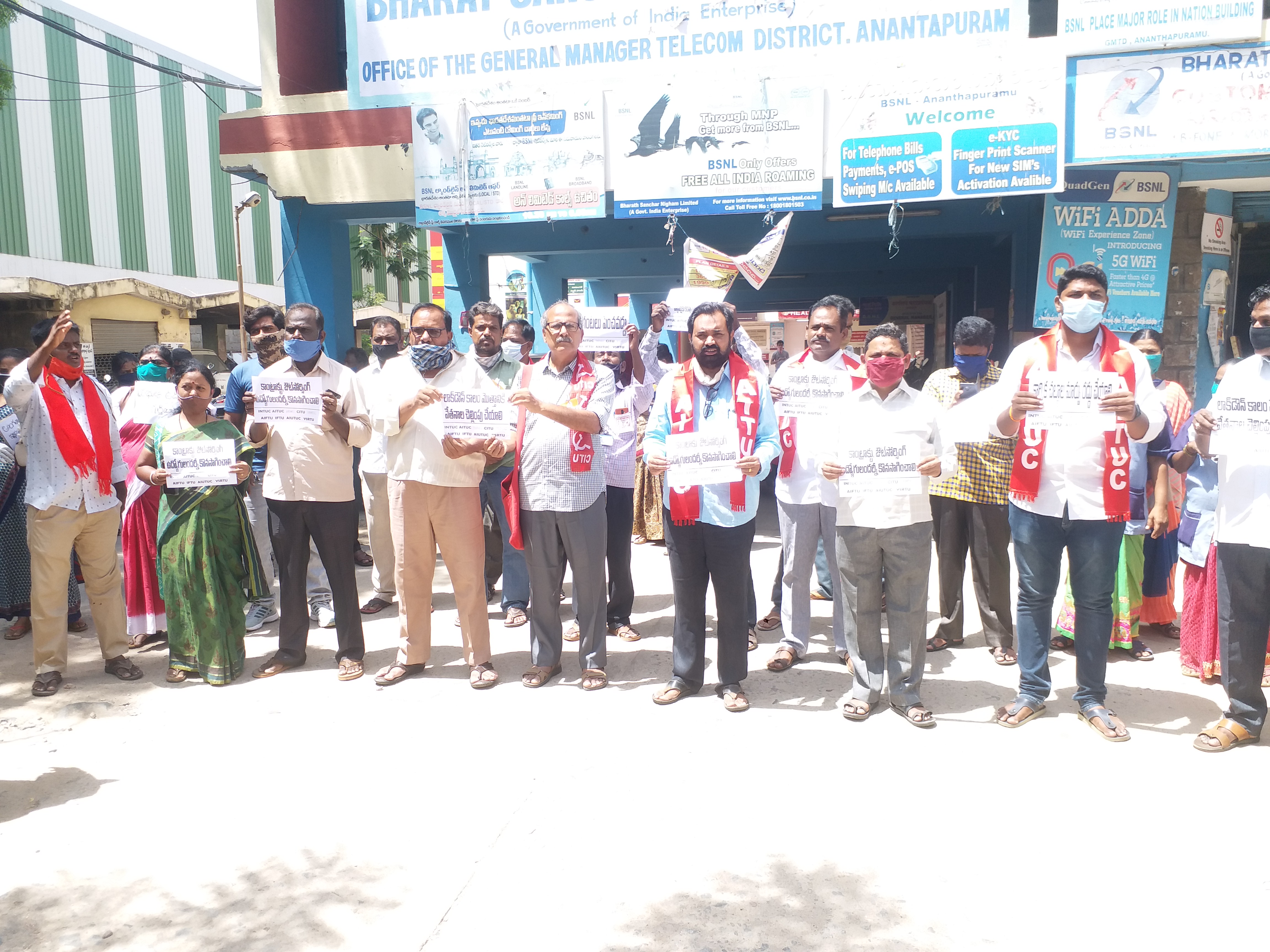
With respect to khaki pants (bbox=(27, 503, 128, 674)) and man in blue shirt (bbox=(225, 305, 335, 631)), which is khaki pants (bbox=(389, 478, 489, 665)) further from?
khaki pants (bbox=(27, 503, 128, 674))

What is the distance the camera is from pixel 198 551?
16.5 ft

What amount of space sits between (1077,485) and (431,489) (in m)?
3.15

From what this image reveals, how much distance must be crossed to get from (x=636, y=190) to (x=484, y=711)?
16.4 ft

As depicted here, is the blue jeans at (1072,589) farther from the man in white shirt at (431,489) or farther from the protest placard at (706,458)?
the man in white shirt at (431,489)

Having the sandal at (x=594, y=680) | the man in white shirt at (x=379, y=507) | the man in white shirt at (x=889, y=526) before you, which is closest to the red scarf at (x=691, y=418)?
Result: the man in white shirt at (x=889, y=526)

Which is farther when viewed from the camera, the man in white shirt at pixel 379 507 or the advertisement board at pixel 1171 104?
the advertisement board at pixel 1171 104

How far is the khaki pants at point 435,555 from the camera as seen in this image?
4.80m

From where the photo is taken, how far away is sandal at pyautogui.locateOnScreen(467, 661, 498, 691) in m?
4.79

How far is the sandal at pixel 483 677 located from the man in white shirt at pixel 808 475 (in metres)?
1.52

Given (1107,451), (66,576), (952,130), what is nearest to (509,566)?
(66,576)

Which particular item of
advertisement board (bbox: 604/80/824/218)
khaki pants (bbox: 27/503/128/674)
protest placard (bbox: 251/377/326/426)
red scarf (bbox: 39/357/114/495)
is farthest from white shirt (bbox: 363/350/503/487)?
advertisement board (bbox: 604/80/824/218)

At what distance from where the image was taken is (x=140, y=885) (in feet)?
10.0

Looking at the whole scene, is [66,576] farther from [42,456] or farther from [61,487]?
[42,456]

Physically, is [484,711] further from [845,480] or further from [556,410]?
[845,480]
